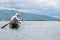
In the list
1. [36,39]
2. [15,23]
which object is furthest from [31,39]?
[15,23]

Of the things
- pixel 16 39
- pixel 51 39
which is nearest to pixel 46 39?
pixel 51 39

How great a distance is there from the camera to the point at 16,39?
4922 cm

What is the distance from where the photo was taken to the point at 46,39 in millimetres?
48906

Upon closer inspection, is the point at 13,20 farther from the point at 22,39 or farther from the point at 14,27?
Answer: the point at 22,39

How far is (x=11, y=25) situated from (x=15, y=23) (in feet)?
3.98

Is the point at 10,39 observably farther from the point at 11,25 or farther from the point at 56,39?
the point at 11,25

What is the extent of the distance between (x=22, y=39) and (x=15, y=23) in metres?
23.6

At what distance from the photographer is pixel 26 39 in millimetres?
49062

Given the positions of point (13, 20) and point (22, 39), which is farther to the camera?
point (13, 20)

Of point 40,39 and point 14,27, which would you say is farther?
point 14,27

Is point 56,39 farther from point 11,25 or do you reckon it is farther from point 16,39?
point 11,25

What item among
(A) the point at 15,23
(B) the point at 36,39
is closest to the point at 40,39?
(B) the point at 36,39

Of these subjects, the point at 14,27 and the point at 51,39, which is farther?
the point at 14,27

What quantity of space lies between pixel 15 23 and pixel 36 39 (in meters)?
24.1
